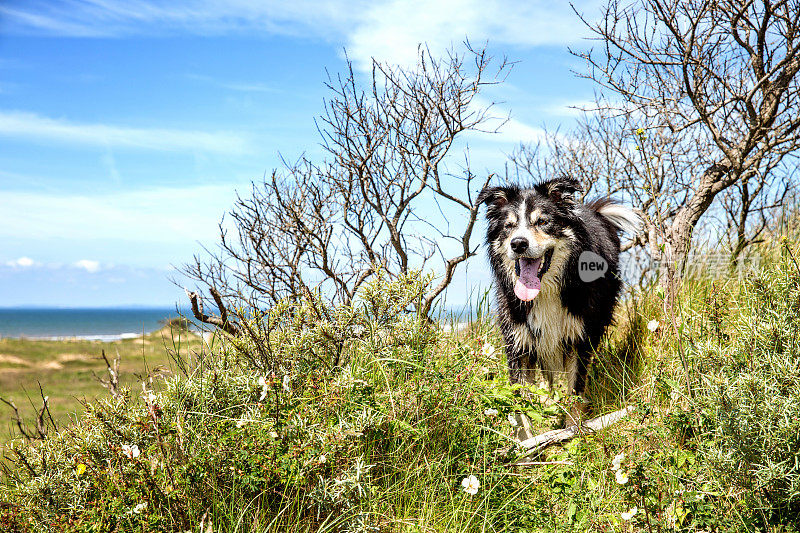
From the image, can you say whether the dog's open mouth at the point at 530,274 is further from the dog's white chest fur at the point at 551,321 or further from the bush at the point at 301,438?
the bush at the point at 301,438

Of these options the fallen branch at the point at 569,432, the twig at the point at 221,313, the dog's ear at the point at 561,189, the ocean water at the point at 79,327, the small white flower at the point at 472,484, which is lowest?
the ocean water at the point at 79,327

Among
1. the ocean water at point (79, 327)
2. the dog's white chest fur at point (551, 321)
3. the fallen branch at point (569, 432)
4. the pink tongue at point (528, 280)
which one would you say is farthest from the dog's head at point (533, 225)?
the ocean water at point (79, 327)

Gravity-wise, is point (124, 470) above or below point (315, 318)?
below

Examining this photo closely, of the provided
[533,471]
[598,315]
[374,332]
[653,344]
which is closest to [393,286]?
[374,332]

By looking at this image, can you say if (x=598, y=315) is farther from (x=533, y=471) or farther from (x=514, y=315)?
(x=533, y=471)

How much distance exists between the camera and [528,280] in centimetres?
459

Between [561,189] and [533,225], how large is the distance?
→ 43 centimetres

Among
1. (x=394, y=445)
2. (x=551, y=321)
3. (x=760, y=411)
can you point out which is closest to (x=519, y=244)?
(x=551, y=321)

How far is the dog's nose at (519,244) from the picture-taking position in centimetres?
429

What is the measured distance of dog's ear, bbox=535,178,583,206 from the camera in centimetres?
455

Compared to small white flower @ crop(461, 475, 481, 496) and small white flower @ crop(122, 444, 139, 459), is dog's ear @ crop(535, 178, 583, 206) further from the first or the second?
small white flower @ crop(122, 444, 139, 459)

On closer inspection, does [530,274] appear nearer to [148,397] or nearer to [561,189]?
[561,189]

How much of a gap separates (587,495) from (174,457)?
215 cm

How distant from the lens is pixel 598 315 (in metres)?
4.84
